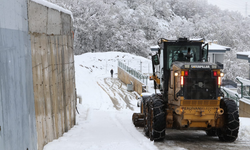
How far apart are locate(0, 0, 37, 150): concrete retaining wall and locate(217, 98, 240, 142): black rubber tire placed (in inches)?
226

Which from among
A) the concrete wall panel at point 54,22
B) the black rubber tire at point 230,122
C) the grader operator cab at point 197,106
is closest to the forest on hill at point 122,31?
the black rubber tire at point 230,122

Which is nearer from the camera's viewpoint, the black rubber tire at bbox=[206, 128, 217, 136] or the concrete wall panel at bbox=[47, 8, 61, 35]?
the concrete wall panel at bbox=[47, 8, 61, 35]

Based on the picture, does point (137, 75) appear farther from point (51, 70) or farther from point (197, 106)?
point (51, 70)

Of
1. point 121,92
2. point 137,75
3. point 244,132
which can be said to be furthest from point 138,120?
point 137,75

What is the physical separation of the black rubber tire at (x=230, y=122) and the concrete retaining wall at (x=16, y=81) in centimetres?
574

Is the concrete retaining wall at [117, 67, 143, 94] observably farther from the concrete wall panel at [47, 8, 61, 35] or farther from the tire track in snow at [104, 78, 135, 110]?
the concrete wall panel at [47, 8, 61, 35]

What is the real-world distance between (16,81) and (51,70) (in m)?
3.41

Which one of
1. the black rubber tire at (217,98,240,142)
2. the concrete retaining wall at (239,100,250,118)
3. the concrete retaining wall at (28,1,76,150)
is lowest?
the concrete retaining wall at (239,100,250,118)

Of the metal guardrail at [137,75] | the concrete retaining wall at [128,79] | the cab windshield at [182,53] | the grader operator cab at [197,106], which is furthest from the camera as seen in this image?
the concrete retaining wall at [128,79]

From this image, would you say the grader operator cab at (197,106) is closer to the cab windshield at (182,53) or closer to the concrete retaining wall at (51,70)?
the cab windshield at (182,53)

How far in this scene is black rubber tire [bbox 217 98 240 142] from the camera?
9.91 meters

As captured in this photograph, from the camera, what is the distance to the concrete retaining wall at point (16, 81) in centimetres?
537

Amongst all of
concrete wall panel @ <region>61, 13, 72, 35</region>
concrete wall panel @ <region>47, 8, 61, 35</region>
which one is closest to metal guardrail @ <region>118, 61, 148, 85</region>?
concrete wall panel @ <region>61, 13, 72, 35</region>

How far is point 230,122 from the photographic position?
9.91 meters
